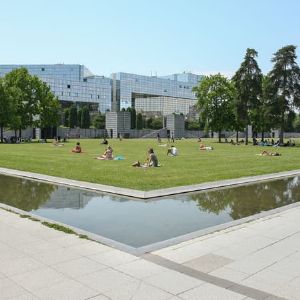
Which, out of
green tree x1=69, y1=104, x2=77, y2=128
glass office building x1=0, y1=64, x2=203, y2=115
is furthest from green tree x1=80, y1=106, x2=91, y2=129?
glass office building x1=0, y1=64, x2=203, y2=115

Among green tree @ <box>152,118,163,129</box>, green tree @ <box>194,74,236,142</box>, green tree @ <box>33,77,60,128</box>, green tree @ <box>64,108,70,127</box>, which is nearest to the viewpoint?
green tree @ <box>33,77,60,128</box>

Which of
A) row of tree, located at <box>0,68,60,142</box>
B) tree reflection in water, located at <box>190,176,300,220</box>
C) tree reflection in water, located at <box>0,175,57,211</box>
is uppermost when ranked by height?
row of tree, located at <box>0,68,60,142</box>

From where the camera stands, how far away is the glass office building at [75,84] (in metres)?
157

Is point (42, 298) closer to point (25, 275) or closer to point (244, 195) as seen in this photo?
point (25, 275)

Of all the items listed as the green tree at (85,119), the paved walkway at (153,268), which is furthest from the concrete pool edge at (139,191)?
the green tree at (85,119)

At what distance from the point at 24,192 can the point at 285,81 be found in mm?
54150

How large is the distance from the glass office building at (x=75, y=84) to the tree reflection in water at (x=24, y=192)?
445 ft

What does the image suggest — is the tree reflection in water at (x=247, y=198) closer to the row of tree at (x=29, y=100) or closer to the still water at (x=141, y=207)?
the still water at (x=141, y=207)

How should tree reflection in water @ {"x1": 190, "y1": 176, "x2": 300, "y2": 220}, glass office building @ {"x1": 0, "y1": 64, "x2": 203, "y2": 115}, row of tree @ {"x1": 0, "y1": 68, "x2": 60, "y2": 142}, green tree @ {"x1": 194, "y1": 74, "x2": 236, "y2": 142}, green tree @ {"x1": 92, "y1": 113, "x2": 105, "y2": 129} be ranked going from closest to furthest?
1. tree reflection in water @ {"x1": 190, "y1": 176, "x2": 300, "y2": 220}
2. row of tree @ {"x1": 0, "y1": 68, "x2": 60, "y2": 142}
3. green tree @ {"x1": 194, "y1": 74, "x2": 236, "y2": 142}
4. green tree @ {"x1": 92, "y1": 113, "x2": 105, "y2": 129}
5. glass office building @ {"x1": 0, "y1": 64, "x2": 203, "y2": 115}

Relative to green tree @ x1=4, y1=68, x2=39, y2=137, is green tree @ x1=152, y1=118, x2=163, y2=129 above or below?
below

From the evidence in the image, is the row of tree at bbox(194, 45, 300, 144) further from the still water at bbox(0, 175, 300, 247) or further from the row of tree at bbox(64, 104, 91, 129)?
the row of tree at bbox(64, 104, 91, 129)

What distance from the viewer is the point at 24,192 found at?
15.0 m

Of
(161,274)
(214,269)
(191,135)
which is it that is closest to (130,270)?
(161,274)

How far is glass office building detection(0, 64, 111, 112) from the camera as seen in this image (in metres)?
157
